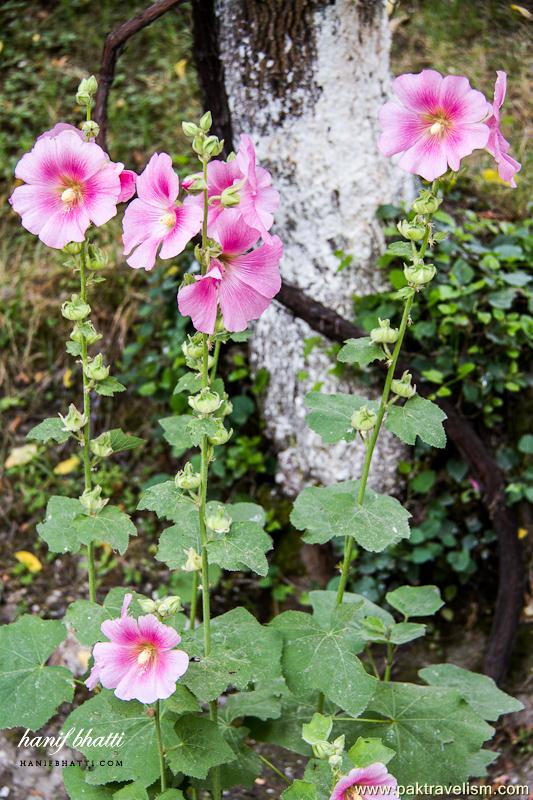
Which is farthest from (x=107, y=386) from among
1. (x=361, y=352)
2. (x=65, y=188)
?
(x=361, y=352)

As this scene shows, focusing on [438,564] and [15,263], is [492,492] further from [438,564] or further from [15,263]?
[15,263]

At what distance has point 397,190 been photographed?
9.37 ft

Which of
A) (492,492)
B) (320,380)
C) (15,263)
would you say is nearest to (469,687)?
(492,492)

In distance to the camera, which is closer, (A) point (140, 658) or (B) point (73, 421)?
(A) point (140, 658)

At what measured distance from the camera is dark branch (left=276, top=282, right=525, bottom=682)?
259 centimetres

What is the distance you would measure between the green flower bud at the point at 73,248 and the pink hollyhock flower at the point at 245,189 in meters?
0.27

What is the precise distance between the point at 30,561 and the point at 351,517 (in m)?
1.80

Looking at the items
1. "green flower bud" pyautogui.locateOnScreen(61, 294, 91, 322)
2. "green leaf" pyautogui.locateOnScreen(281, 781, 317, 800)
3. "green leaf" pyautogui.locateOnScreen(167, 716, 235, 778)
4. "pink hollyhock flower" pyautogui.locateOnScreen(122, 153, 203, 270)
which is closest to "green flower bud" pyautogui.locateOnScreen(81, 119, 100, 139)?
"pink hollyhock flower" pyautogui.locateOnScreen(122, 153, 203, 270)

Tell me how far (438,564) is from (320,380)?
68cm

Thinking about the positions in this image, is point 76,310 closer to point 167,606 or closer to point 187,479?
point 187,479

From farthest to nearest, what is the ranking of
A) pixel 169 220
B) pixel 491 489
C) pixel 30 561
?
pixel 30 561, pixel 491 489, pixel 169 220

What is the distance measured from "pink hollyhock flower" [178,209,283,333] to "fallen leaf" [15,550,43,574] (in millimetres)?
1962

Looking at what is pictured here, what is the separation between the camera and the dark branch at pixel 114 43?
89.7 inches

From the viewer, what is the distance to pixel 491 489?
8.64ft
